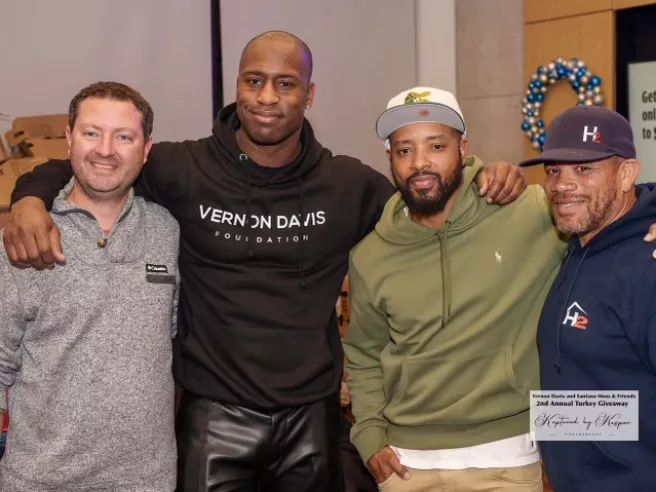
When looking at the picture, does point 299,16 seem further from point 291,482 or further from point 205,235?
point 291,482

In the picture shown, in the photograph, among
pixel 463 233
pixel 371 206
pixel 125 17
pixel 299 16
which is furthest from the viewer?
pixel 299 16

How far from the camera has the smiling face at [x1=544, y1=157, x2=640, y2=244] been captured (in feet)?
6.30

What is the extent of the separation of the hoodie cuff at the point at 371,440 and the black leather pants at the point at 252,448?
0.09 meters

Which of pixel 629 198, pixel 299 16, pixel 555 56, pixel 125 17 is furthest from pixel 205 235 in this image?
pixel 555 56

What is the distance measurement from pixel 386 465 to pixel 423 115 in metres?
0.98

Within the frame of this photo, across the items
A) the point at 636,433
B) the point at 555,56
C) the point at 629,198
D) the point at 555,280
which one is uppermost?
the point at 555,56

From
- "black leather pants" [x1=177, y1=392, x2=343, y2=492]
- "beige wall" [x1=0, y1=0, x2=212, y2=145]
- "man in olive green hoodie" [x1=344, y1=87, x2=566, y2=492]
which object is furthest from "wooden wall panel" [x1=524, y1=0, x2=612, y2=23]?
"black leather pants" [x1=177, y1=392, x2=343, y2=492]

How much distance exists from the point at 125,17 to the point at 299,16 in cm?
123

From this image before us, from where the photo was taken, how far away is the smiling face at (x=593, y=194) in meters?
1.92

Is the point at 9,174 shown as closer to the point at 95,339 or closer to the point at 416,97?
the point at 95,339

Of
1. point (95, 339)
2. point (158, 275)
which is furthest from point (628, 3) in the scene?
point (95, 339)

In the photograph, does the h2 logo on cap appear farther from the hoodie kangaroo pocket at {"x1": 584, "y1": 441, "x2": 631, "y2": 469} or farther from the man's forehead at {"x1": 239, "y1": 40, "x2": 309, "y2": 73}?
the man's forehead at {"x1": 239, "y1": 40, "x2": 309, "y2": 73}

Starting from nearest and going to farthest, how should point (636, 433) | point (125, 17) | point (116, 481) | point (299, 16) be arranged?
point (636, 433) → point (116, 481) → point (125, 17) → point (299, 16)

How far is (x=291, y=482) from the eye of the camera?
Answer: 7.61ft
